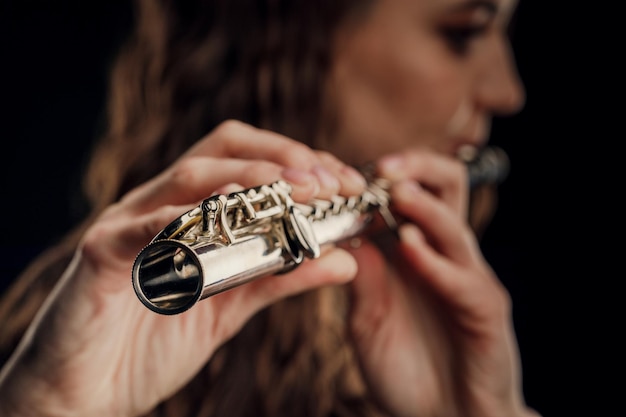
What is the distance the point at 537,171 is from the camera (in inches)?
53.2

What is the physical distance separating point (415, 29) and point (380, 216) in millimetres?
414

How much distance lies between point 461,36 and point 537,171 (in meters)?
0.40

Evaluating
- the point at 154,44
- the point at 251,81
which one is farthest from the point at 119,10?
the point at 251,81

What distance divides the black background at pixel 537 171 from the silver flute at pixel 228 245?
41 centimetres

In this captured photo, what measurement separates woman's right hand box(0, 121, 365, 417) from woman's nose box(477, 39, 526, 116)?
1.79 feet

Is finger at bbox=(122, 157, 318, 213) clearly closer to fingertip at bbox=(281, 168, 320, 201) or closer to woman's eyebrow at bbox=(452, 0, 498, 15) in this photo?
fingertip at bbox=(281, 168, 320, 201)

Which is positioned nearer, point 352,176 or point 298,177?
point 298,177

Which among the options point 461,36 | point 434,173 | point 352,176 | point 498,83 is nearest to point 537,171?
point 498,83

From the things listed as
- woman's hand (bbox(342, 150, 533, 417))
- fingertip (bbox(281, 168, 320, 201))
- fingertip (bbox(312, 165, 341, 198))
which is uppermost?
fingertip (bbox(281, 168, 320, 201))

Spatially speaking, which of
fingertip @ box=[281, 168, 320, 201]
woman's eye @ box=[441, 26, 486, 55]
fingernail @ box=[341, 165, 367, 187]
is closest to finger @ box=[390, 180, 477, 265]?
fingernail @ box=[341, 165, 367, 187]

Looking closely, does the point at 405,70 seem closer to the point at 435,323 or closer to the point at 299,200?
the point at 435,323

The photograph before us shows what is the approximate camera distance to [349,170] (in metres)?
0.69

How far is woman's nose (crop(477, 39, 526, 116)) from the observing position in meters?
1.13

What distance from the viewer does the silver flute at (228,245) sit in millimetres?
441
